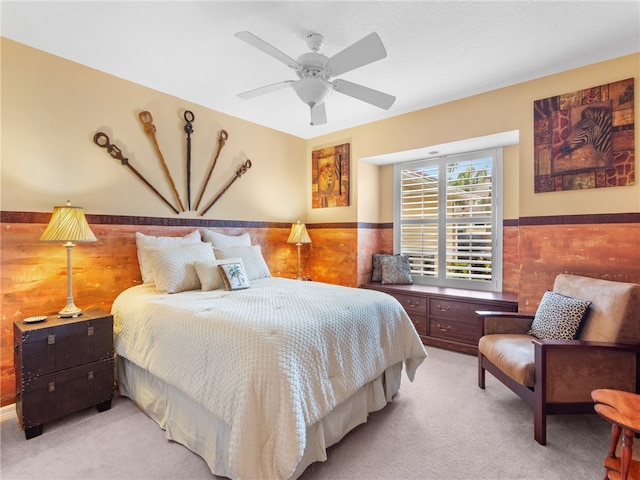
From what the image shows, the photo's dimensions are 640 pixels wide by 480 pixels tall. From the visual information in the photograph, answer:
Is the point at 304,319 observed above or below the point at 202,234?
below

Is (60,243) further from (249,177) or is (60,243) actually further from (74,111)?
(249,177)

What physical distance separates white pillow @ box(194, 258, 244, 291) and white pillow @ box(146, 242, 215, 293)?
0.22 feet

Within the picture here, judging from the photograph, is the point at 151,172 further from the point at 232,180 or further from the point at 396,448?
the point at 396,448

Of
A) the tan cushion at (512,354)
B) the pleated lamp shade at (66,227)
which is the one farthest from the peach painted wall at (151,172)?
the tan cushion at (512,354)

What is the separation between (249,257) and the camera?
129 inches

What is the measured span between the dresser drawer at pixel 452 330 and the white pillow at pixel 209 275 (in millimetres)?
2405

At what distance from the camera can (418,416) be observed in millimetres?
2268

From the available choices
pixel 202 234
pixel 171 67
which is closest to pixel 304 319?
pixel 202 234

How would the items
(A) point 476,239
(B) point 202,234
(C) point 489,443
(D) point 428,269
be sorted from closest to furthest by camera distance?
1. (C) point 489,443
2. (B) point 202,234
3. (A) point 476,239
4. (D) point 428,269

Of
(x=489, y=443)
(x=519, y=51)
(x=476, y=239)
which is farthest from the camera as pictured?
(x=476, y=239)

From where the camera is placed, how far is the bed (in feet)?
4.78

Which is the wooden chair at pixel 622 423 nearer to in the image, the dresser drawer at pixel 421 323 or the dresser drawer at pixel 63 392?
the dresser drawer at pixel 421 323

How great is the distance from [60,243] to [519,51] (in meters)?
3.95

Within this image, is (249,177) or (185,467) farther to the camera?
(249,177)
